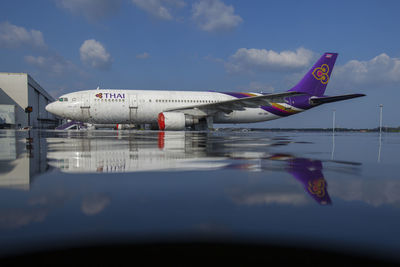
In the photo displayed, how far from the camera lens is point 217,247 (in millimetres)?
856

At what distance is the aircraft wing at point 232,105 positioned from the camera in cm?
1438

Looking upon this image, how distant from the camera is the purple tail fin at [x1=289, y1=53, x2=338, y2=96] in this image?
1902cm

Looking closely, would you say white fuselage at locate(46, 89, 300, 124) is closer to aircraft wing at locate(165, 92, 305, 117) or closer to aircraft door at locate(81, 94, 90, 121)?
aircraft door at locate(81, 94, 90, 121)

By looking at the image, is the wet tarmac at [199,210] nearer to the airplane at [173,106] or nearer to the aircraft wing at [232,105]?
the aircraft wing at [232,105]

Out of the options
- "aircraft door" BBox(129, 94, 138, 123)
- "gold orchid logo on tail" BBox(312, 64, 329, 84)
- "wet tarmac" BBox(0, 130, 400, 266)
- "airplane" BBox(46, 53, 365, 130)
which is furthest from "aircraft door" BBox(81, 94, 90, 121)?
"gold orchid logo on tail" BBox(312, 64, 329, 84)

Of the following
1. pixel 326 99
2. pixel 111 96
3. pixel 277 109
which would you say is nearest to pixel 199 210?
pixel 111 96

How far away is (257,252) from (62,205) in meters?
1.00

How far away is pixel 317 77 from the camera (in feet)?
62.6

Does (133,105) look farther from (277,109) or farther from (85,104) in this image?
(277,109)

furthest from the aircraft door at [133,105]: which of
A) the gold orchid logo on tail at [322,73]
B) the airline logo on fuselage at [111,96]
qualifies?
the gold orchid logo on tail at [322,73]

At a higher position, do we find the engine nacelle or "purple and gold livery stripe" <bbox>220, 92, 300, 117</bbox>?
"purple and gold livery stripe" <bbox>220, 92, 300, 117</bbox>

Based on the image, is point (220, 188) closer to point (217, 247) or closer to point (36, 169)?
point (217, 247)

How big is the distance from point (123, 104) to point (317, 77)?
47.1 ft

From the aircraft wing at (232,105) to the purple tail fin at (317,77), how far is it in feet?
13.5
